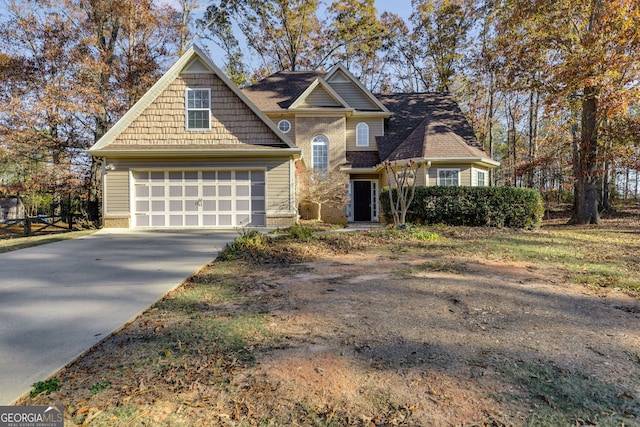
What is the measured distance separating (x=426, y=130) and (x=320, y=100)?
216 inches

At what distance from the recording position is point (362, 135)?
19.4 m

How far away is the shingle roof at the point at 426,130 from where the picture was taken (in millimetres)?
16109

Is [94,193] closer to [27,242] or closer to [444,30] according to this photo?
[27,242]

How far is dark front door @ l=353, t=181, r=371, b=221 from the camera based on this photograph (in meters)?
19.1

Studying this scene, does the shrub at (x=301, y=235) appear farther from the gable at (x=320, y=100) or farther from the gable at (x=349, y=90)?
the gable at (x=349, y=90)

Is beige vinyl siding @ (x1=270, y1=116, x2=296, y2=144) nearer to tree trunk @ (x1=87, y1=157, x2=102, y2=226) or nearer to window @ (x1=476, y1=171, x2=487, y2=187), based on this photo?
window @ (x1=476, y1=171, x2=487, y2=187)

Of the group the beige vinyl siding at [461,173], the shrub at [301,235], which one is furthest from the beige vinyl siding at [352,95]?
→ the shrub at [301,235]

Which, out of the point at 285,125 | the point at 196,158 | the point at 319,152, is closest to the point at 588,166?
the point at 319,152

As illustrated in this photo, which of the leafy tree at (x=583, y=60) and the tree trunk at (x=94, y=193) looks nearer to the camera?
the leafy tree at (x=583, y=60)

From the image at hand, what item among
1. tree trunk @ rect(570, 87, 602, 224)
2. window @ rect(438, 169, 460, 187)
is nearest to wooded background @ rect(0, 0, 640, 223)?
tree trunk @ rect(570, 87, 602, 224)

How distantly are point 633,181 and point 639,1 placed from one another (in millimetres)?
29803

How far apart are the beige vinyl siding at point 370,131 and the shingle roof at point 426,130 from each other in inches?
14.5

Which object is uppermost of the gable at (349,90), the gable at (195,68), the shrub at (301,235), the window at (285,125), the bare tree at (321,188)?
the gable at (349,90)

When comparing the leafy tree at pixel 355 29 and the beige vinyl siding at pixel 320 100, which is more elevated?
the leafy tree at pixel 355 29
